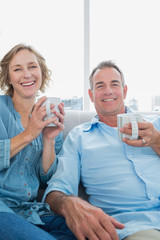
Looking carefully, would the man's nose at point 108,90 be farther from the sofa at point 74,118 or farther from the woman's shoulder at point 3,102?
the woman's shoulder at point 3,102

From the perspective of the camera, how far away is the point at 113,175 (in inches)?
42.9

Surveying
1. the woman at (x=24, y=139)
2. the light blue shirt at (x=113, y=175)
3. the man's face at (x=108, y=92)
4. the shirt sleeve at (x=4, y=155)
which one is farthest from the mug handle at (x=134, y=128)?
the shirt sleeve at (x=4, y=155)

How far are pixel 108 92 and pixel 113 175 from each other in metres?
0.49

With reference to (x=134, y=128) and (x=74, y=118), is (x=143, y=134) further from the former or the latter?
(x=74, y=118)

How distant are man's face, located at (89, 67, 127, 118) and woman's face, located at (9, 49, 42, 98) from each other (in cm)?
35

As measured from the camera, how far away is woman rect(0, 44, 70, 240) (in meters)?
0.99

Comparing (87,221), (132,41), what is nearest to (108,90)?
(87,221)

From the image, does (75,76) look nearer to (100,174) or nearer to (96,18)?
(96,18)

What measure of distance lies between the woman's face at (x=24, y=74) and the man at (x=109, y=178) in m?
0.35

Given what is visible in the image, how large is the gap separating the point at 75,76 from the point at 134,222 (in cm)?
230

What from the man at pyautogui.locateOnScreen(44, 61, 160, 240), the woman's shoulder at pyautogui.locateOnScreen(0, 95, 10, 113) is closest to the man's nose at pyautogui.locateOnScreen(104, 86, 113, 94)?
the man at pyautogui.locateOnScreen(44, 61, 160, 240)

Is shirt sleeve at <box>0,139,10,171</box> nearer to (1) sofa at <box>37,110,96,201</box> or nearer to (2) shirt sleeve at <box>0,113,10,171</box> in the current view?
(2) shirt sleeve at <box>0,113,10,171</box>

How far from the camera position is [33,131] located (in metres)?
0.99

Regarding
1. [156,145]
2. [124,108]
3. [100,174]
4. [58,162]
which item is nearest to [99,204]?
[100,174]
